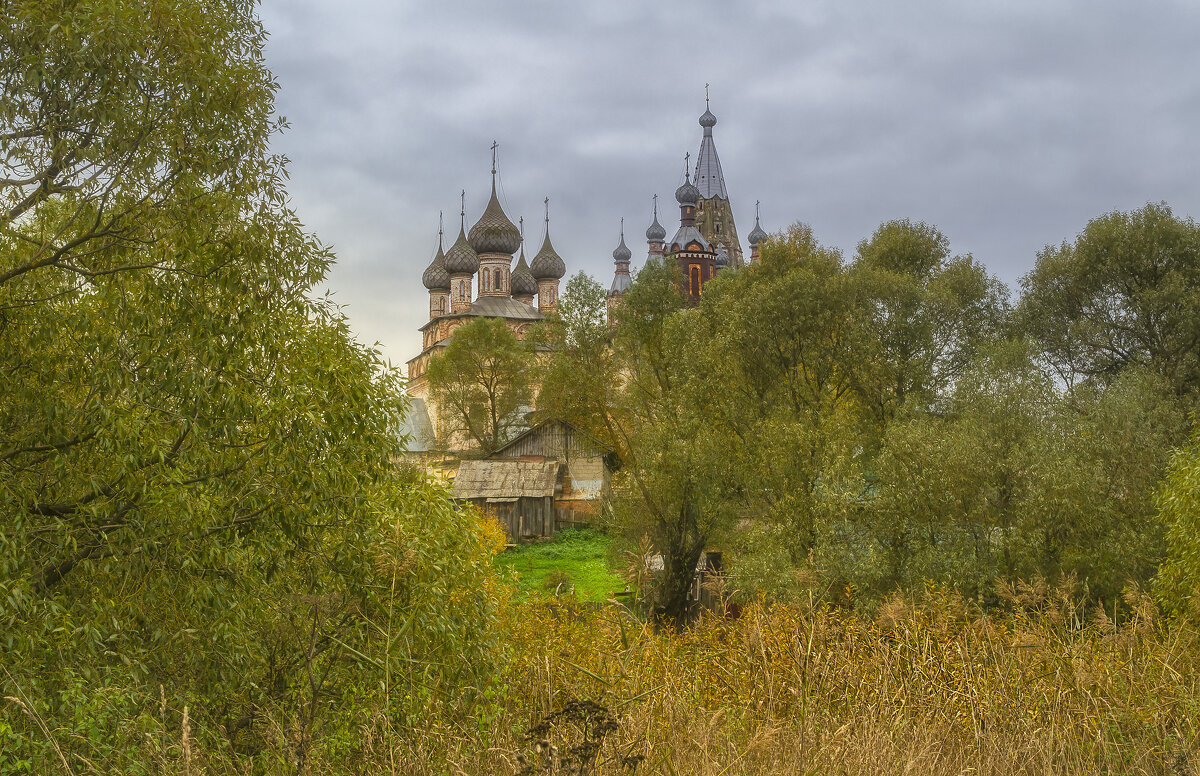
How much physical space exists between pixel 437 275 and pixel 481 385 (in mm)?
33115

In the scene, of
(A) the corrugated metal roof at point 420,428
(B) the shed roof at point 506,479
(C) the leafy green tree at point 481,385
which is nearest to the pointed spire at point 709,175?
(A) the corrugated metal roof at point 420,428

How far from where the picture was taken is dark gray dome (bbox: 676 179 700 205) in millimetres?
103750

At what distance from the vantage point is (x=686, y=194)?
104 metres

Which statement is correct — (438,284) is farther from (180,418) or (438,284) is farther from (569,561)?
(180,418)

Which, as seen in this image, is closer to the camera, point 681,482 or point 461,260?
point 681,482

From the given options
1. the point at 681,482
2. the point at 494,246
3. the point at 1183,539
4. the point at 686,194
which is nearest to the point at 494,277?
the point at 494,246

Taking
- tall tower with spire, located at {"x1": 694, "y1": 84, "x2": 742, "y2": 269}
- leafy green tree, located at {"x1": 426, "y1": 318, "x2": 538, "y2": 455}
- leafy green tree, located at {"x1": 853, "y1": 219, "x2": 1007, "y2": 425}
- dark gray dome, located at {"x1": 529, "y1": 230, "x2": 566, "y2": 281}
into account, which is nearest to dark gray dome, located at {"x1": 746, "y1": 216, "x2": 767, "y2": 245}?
tall tower with spire, located at {"x1": 694, "y1": 84, "x2": 742, "y2": 269}

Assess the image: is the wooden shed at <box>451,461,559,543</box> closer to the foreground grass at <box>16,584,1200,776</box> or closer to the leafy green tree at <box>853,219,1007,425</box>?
the leafy green tree at <box>853,219,1007,425</box>

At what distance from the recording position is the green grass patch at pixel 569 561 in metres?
29.7

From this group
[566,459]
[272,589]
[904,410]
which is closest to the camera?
[272,589]

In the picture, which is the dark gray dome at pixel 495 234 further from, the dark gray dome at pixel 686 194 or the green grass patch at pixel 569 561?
the green grass patch at pixel 569 561

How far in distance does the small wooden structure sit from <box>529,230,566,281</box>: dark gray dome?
41.0 metres

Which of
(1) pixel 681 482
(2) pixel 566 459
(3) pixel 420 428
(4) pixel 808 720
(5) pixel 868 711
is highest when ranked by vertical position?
(3) pixel 420 428

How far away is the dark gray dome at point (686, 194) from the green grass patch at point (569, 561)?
66454 millimetres
